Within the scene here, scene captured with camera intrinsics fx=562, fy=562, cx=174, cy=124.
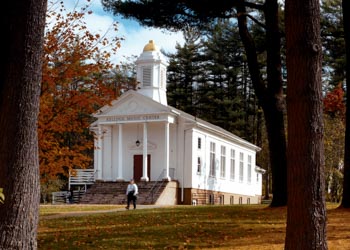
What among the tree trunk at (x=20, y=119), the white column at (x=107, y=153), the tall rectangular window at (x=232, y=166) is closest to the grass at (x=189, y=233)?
the tree trunk at (x=20, y=119)

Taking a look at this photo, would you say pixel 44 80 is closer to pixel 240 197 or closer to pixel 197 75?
pixel 240 197

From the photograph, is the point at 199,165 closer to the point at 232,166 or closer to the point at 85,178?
the point at 232,166

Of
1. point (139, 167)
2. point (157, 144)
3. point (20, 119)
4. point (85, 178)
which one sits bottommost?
point (85, 178)

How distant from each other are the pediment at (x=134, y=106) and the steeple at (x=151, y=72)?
1968 millimetres

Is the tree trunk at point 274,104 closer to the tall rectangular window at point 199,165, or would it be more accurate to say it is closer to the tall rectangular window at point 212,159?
the tall rectangular window at point 199,165

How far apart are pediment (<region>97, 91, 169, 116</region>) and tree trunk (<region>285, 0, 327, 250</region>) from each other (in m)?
28.2

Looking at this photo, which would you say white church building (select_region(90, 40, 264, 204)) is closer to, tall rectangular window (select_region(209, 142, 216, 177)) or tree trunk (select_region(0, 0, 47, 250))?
tall rectangular window (select_region(209, 142, 216, 177))

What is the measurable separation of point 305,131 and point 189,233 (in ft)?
18.6

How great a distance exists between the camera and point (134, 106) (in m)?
36.6

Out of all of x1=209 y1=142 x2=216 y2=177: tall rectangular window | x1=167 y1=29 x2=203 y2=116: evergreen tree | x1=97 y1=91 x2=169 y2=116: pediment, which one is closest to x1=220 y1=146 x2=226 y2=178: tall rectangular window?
x1=209 y1=142 x2=216 y2=177: tall rectangular window

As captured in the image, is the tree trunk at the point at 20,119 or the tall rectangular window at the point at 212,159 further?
the tall rectangular window at the point at 212,159

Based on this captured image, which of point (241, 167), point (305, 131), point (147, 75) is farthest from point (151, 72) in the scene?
point (305, 131)

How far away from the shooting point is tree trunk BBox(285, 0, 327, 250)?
6797 mm

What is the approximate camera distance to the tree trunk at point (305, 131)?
6797mm
